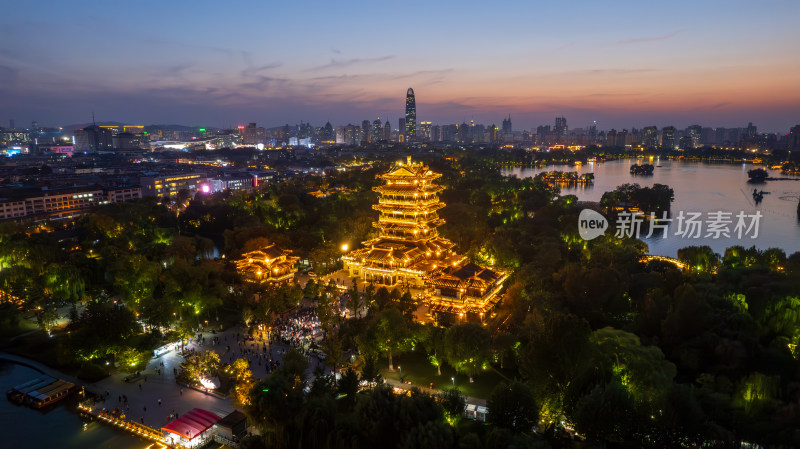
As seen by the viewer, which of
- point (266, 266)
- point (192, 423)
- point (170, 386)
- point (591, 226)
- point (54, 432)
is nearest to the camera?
point (192, 423)

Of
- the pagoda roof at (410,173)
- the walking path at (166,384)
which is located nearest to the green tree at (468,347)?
the walking path at (166,384)

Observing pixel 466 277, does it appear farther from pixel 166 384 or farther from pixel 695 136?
pixel 695 136

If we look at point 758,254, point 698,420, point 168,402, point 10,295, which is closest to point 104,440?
point 168,402

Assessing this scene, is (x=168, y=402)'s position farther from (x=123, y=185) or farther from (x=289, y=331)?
(x=123, y=185)

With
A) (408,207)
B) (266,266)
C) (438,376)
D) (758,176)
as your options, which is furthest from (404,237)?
(758,176)

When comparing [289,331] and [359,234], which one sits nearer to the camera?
[289,331]

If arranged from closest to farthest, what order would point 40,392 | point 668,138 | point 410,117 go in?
point 40,392, point 668,138, point 410,117

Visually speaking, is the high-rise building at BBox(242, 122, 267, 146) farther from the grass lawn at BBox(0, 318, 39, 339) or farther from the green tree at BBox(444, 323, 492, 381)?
the green tree at BBox(444, 323, 492, 381)
